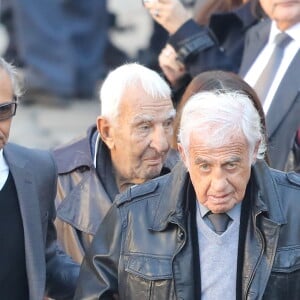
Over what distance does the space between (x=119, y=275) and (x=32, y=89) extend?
6266 millimetres

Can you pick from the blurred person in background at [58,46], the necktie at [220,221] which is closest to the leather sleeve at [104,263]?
the necktie at [220,221]

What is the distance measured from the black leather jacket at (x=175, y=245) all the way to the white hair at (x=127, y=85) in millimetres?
745

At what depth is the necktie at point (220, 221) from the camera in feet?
12.5

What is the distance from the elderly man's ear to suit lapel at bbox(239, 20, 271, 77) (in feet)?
3.25

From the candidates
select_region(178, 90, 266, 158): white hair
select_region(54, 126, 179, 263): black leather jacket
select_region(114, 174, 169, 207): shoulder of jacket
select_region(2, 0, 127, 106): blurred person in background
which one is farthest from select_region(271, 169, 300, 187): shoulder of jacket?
select_region(2, 0, 127, 106): blurred person in background

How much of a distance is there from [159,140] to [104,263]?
859 mm

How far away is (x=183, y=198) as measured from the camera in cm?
382

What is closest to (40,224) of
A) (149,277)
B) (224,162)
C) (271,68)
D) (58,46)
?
(149,277)

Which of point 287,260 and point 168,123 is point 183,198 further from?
point 168,123

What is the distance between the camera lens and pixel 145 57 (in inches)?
352

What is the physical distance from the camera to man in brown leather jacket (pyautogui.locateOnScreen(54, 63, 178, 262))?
4586 mm

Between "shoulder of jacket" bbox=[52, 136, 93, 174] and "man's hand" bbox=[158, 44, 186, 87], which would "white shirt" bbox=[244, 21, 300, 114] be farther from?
"shoulder of jacket" bbox=[52, 136, 93, 174]

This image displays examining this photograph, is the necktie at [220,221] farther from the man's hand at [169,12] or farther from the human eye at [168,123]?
the man's hand at [169,12]

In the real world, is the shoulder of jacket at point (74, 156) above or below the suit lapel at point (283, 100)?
below
